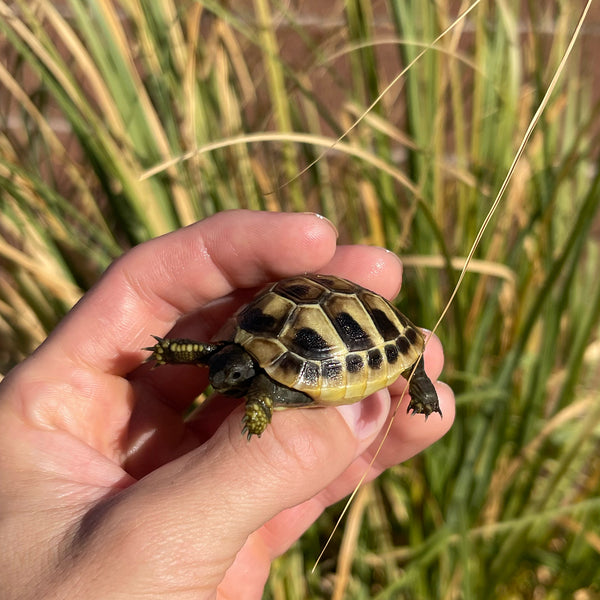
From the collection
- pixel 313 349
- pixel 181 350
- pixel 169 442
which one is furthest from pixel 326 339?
pixel 169 442

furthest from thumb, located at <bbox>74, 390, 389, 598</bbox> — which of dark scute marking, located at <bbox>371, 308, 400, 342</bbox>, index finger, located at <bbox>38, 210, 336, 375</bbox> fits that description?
index finger, located at <bbox>38, 210, 336, 375</bbox>

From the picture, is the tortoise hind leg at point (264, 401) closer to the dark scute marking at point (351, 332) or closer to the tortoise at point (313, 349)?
the tortoise at point (313, 349)

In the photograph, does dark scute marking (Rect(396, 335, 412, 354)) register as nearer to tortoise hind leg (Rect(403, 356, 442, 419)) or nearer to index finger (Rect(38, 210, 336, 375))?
tortoise hind leg (Rect(403, 356, 442, 419))

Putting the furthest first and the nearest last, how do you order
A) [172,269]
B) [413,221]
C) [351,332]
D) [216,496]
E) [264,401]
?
[413,221] < [172,269] < [351,332] < [264,401] < [216,496]

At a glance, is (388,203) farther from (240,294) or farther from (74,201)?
(74,201)

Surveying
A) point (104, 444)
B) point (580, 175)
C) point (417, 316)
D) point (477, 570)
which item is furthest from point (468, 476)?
point (580, 175)

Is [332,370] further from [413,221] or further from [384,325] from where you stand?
[413,221]

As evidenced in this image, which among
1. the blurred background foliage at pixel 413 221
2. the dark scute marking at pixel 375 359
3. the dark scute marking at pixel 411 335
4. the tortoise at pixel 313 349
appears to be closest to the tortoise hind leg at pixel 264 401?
the tortoise at pixel 313 349
